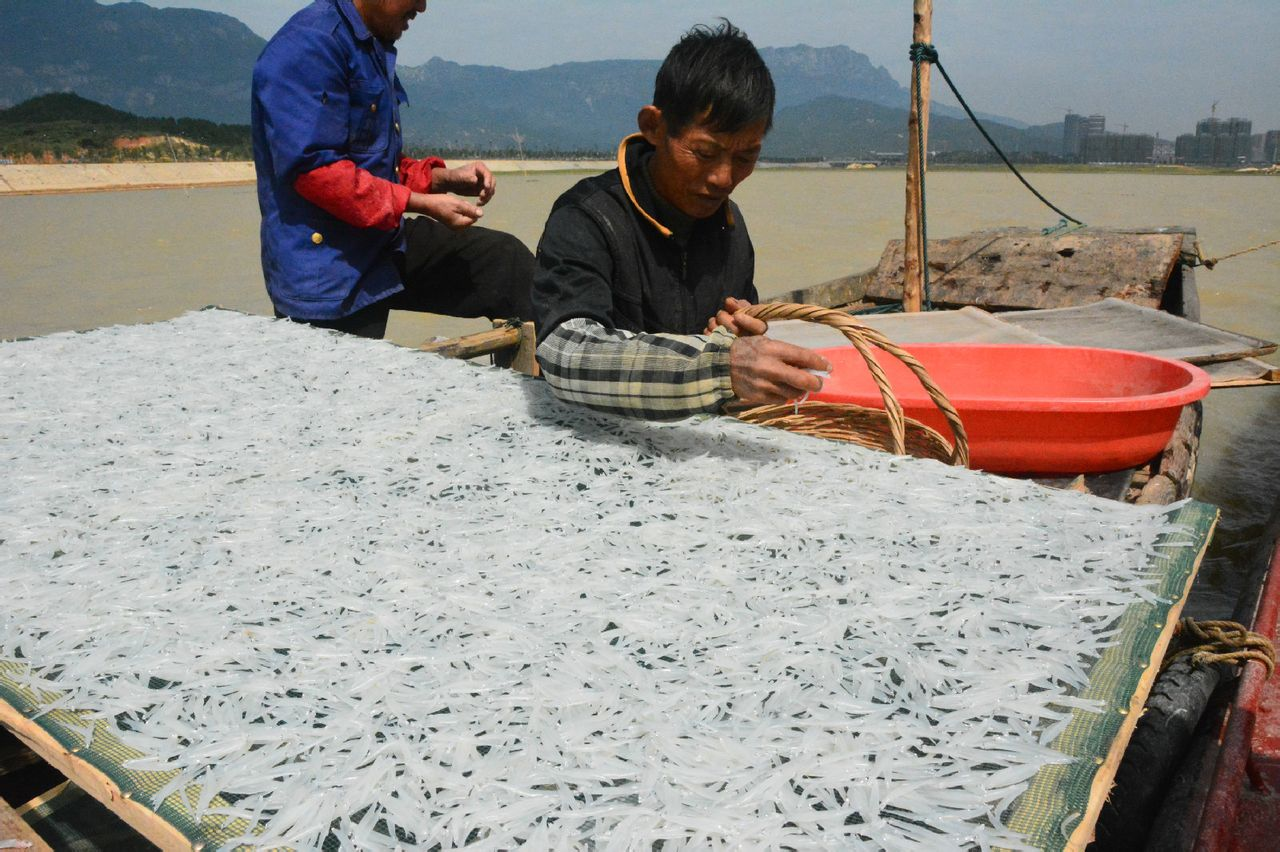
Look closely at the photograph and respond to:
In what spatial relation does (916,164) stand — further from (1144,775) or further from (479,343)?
(1144,775)

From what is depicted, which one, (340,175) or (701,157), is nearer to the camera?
(701,157)

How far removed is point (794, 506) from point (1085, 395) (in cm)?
219

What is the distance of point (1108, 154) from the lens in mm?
120062

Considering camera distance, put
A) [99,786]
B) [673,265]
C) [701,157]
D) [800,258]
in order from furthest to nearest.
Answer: [800,258], [673,265], [701,157], [99,786]

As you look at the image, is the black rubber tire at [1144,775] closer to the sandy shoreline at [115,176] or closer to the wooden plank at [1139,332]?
the wooden plank at [1139,332]

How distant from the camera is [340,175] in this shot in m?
2.93

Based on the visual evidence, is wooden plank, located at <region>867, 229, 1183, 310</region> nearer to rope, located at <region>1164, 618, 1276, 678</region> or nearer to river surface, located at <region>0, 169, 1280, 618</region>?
river surface, located at <region>0, 169, 1280, 618</region>

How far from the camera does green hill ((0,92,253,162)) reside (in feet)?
133

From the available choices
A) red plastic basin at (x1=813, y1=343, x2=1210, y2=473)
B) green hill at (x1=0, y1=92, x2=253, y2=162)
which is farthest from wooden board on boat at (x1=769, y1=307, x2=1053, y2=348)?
green hill at (x1=0, y1=92, x2=253, y2=162)

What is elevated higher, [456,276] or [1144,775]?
[456,276]

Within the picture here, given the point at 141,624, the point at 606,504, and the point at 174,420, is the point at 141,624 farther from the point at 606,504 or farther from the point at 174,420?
the point at 174,420

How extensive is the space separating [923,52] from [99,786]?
4.85 metres

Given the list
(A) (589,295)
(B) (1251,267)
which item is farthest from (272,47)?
(B) (1251,267)

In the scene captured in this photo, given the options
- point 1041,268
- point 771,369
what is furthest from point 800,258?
point 771,369
